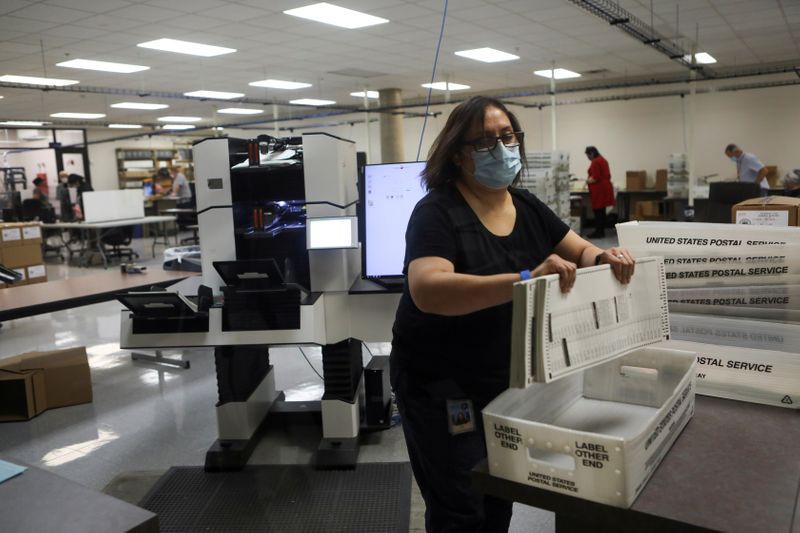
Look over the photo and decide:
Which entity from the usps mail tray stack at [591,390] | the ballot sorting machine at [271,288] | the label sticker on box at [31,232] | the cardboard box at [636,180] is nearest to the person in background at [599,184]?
the cardboard box at [636,180]

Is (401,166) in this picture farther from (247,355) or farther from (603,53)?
(603,53)

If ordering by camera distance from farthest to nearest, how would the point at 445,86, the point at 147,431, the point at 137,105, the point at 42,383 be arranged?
the point at 137,105
the point at 445,86
the point at 42,383
the point at 147,431

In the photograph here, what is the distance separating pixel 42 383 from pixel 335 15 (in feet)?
16.1

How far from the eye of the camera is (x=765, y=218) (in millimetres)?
2084

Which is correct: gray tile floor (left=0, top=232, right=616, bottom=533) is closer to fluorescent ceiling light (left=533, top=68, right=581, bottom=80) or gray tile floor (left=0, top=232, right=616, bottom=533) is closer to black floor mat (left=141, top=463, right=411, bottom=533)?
black floor mat (left=141, top=463, right=411, bottom=533)

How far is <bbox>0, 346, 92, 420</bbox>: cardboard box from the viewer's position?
3.65 metres

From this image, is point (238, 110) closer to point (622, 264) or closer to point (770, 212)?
point (770, 212)

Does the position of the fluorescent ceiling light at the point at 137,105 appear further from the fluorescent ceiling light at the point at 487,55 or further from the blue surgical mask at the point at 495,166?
the blue surgical mask at the point at 495,166

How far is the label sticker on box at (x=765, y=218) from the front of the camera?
205 centimetres

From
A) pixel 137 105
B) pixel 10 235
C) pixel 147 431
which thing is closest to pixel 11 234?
pixel 10 235

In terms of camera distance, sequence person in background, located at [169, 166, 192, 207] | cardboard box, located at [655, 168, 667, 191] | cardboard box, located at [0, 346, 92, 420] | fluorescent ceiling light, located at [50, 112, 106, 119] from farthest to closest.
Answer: fluorescent ceiling light, located at [50, 112, 106, 119] < person in background, located at [169, 166, 192, 207] < cardboard box, located at [655, 168, 667, 191] < cardboard box, located at [0, 346, 92, 420]

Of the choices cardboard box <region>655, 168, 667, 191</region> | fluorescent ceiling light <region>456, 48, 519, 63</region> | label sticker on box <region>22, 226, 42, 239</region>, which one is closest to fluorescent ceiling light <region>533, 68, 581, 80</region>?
fluorescent ceiling light <region>456, 48, 519, 63</region>

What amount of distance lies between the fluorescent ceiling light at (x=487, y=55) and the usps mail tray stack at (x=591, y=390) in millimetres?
8661

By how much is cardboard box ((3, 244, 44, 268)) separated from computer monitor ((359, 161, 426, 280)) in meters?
6.24
